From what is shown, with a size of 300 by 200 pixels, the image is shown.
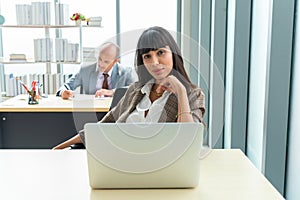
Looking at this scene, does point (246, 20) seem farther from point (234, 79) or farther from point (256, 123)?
point (256, 123)

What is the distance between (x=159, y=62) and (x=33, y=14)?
3.88m

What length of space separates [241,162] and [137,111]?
54 cm

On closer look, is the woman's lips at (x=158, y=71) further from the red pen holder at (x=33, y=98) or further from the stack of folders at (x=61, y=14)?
the stack of folders at (x=61, y=14)

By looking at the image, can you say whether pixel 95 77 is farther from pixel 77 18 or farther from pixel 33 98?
pixel 77 18

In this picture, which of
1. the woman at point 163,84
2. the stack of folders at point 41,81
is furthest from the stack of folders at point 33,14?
the woman at point 163,84

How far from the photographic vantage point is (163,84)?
1.55m

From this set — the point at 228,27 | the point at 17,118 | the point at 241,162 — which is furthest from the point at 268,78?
the point at 17,118

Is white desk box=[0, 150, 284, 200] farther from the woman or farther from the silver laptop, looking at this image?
the woman

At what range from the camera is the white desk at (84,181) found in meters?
1.11

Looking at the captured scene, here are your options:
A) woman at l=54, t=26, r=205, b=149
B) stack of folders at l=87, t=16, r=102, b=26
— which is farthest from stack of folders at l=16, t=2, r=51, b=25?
woman at l=54, t=26, r=205, b=149

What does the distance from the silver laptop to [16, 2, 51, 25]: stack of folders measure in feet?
13.3

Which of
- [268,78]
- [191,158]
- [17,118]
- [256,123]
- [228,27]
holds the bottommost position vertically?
[17,118]

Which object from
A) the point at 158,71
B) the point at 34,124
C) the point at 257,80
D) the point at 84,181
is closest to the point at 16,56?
the point at 34,124

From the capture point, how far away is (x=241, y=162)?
4.64 ft
